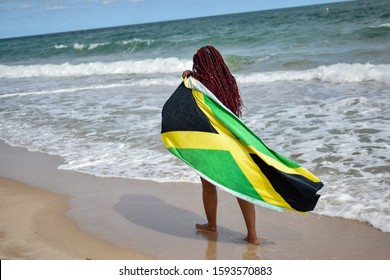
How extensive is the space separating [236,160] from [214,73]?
658 mm

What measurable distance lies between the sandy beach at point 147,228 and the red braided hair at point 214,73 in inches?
45.6

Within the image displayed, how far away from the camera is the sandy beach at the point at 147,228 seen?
368cm

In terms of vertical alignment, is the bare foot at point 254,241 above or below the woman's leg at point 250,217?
below

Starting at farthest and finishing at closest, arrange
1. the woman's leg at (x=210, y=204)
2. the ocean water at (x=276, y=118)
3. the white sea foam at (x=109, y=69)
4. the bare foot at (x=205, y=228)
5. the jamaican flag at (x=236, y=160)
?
the white sea foam at (x=109, y=69) → the ocean water at (x=276, y=118) → the bare foot at (x=205, y=228) → the woman's leg at (x=210, y=204) → the jamaican flag at (x=236, y=160)

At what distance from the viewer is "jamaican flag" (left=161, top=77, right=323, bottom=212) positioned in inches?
137

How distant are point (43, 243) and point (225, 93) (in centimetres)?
191

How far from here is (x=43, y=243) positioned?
3.93 m

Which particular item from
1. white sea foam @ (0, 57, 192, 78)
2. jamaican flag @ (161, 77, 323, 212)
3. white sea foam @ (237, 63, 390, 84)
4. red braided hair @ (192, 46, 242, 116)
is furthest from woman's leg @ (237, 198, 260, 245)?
white sea foam @ (0, 57, 192, 78)

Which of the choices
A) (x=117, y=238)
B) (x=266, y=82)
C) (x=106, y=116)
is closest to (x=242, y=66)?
(x=266, y=82)

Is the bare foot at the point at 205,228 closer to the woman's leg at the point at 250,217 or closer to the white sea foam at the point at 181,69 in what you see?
the woman's leg at the point at 250,217

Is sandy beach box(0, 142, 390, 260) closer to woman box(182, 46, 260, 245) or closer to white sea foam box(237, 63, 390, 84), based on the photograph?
woman box(182, 46, 260, 245)

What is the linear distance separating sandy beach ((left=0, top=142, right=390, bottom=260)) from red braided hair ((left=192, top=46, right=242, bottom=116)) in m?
1.16

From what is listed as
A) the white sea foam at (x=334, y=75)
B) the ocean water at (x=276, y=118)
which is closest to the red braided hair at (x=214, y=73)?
the ocean water at (x=276, y=118)
